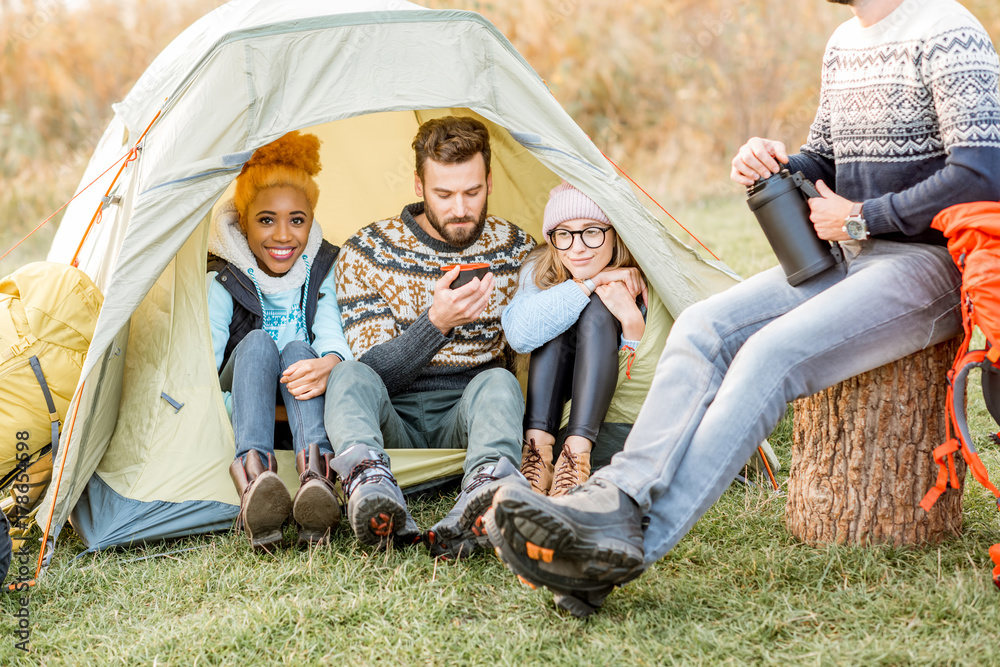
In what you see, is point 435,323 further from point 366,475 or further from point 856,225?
point 856,225

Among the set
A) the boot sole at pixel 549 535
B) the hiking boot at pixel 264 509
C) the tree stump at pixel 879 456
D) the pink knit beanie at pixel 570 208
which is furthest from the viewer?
the pink knit beanie at pixel 570 208

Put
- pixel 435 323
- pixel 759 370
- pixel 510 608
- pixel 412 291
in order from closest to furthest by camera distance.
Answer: pixel 759 370 < pixel 510 608 < pixel 435 323 < pixel 412 291

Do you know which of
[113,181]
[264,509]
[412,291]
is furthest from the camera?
[113,181]

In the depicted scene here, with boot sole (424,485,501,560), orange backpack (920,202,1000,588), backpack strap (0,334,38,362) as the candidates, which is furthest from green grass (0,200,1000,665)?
backpack strap (0,334,38,362)

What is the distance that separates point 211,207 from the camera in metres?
2.61

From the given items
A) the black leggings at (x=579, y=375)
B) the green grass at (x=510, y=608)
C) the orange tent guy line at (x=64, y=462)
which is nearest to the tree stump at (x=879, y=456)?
the green grass at (x=510, y=608)

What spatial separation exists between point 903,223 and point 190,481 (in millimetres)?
2022

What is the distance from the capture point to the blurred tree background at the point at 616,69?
28.6 ft

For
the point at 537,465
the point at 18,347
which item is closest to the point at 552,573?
the point at 537,465

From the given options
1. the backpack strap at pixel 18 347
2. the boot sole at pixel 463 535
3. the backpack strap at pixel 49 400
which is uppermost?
the backpack strap at pixel 18 347

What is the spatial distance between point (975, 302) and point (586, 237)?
4.14 ft

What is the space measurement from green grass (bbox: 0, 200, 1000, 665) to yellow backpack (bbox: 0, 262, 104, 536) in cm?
39

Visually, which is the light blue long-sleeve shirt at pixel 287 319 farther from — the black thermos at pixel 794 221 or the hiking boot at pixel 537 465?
the black thermos at pixel 794 221

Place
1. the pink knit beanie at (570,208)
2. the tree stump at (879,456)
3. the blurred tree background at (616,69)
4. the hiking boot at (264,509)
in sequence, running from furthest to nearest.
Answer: the blurred tree background at (616,69) → the pink knit beanie at (570,208) → the hiking boot at (264,509) → the tree stump at (879,456)
